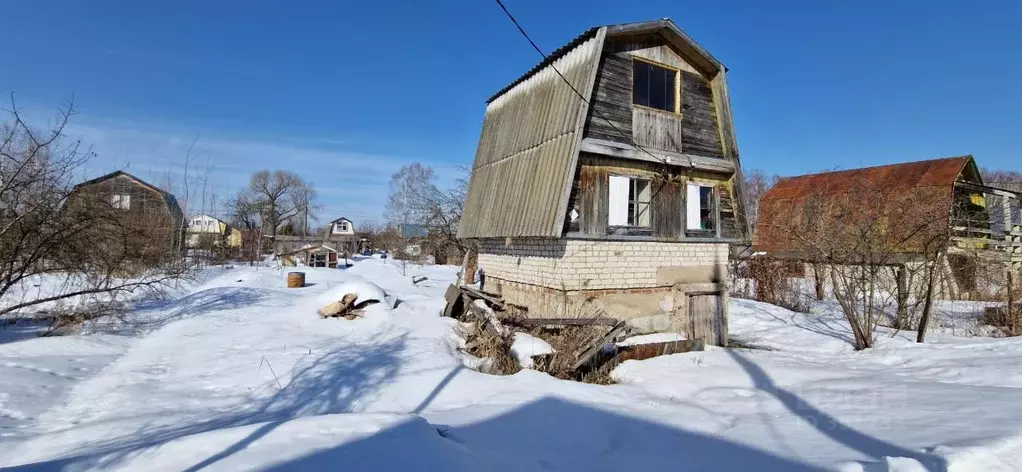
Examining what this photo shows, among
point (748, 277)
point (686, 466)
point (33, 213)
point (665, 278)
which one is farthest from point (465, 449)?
point (748, 277)

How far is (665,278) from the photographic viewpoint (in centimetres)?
1161

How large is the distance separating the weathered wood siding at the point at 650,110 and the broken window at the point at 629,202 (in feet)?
3.00

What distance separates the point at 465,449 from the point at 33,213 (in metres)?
10.9

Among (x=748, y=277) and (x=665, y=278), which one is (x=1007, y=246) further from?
(x=665, y=278)

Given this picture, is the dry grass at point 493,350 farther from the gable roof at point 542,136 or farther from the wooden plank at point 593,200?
the wooden plank at point 593,200

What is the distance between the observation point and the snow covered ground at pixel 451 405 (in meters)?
4.22

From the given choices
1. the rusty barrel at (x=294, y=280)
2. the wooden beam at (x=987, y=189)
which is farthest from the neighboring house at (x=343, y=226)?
the wooden beam at (x=987, y=189)

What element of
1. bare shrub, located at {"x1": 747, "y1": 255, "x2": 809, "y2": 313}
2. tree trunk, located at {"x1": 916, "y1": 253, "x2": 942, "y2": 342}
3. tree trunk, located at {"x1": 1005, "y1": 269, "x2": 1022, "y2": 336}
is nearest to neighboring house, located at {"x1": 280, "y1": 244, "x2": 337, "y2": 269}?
bare shrub, located at {"x1": 747, "y1": 255, "x2": 809, "y2": 313}

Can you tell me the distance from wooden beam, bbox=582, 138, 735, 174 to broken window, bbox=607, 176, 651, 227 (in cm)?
57

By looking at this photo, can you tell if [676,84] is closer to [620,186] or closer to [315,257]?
[620,186]

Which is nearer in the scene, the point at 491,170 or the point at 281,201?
the point at 491,170

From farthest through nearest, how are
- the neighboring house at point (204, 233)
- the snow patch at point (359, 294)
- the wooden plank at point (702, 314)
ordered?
1. the neighboring house at point (204, 233)
2. the snow patch at point (359, 294)
3. the wooden plank at point (702, 314)

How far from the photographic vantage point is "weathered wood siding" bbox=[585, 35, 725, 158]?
10.7 m

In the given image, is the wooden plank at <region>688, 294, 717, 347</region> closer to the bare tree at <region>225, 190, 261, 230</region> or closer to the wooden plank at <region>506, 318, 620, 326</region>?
the wooden plank at <region>506, 318, 620, 326</region>
